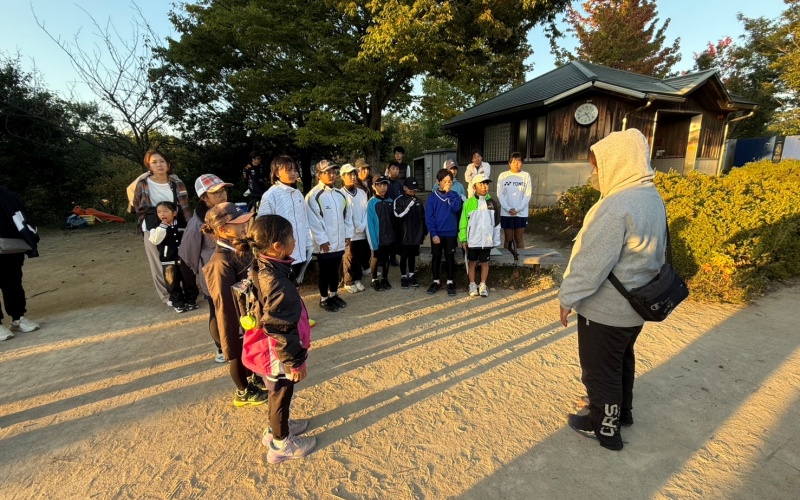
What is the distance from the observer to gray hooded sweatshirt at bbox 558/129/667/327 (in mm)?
2113

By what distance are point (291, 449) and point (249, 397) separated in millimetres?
736

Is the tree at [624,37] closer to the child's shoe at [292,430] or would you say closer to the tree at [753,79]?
the tree at [753,79]

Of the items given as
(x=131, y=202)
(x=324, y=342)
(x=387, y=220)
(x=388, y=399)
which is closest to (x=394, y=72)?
(x=387, y=220)

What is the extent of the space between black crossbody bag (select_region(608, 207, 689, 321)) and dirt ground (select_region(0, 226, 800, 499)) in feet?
3.15

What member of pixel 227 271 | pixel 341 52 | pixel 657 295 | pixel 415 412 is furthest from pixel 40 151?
pixel 657 295

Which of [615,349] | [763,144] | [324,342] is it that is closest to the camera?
[615,349]

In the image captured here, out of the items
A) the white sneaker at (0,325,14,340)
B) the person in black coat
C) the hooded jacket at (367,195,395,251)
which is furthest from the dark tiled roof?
the white sneaker at (0,325,14,340)

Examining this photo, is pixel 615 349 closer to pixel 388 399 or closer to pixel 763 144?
pixel 388 399

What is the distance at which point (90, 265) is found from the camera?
757 centimetres

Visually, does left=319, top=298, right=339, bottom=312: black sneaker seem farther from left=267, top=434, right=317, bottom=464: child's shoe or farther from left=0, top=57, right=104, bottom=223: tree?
left=0, top=57, right=104, bottom=223: tree

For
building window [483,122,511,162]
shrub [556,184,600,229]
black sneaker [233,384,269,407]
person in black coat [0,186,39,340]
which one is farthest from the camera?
building window [483,122,511,162]

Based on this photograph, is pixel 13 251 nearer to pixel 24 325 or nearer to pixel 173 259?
pixel 24 325

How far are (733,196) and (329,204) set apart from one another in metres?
5.85

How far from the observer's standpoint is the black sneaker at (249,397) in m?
2.89
